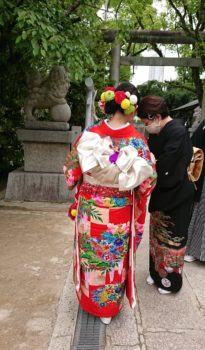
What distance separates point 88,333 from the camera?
6.69ft

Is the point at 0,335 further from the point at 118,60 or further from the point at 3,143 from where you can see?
the point at 118,60

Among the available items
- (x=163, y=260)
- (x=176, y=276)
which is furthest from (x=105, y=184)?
(x=176, y=276)

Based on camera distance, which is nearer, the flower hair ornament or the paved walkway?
the flower hair ornament

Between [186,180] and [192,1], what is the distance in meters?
9.61

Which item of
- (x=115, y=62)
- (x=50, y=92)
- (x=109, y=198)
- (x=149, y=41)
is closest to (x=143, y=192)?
(x=109, y=198)

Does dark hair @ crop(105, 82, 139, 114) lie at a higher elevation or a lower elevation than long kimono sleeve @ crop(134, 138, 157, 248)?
higher

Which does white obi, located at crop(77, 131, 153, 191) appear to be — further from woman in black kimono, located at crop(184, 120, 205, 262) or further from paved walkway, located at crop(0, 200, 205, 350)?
woman in black kimono, located at crop(184, 120, 205, 262)

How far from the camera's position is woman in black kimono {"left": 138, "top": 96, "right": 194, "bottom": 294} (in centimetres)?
225

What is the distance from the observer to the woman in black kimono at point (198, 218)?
2990 millimetres

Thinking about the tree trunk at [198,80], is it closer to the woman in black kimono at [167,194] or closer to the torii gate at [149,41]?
the torii gate at [149,41]

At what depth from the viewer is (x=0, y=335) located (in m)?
2.03

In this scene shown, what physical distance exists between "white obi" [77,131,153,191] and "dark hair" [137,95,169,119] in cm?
47

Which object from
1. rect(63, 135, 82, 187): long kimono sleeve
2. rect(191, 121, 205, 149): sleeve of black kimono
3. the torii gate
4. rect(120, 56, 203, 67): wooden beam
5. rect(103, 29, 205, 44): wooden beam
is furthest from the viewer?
rect(120, 56, 203, 67): wooden beam

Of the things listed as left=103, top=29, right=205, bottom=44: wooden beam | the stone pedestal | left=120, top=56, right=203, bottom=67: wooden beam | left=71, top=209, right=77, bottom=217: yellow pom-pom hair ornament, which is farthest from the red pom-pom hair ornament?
left=120, top=56, right=203, bottom=67: wooden beam
